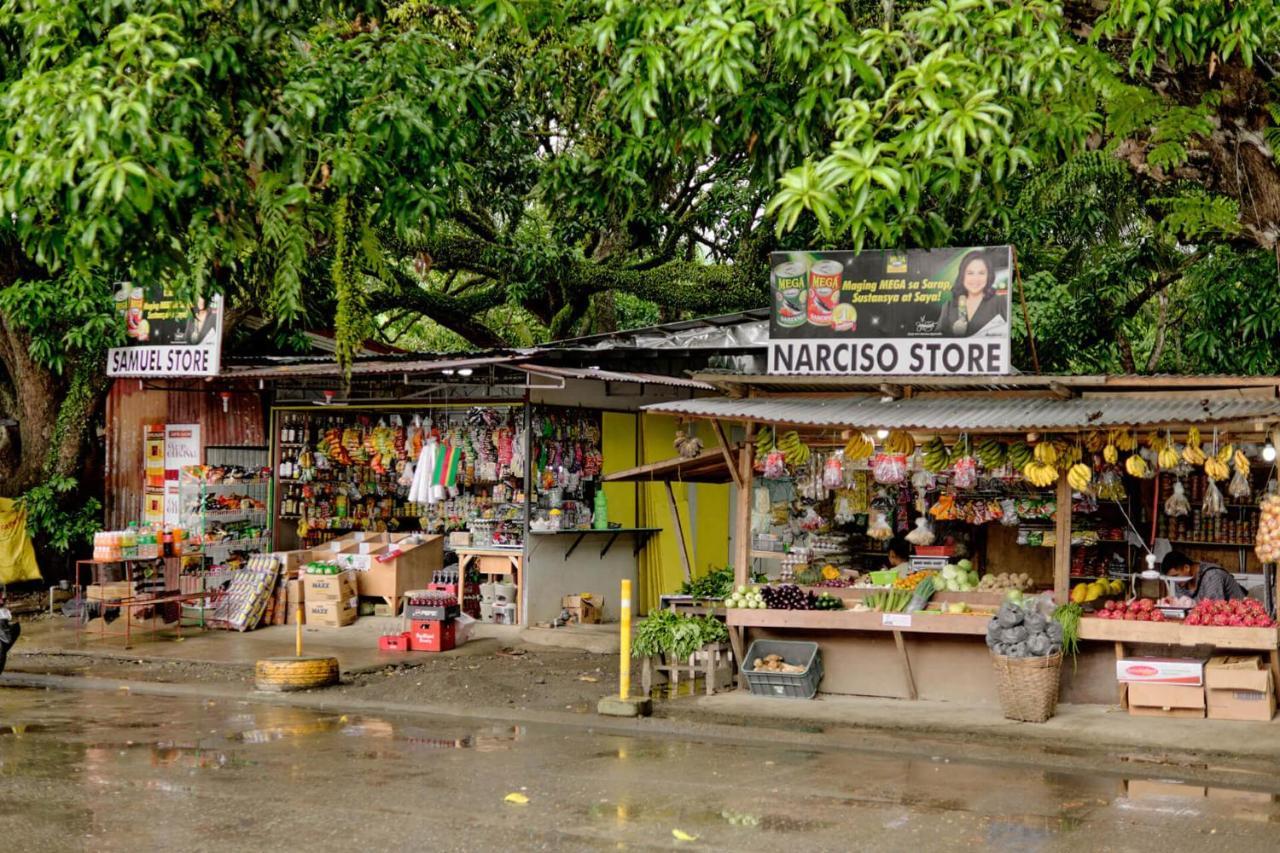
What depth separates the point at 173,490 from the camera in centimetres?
1959

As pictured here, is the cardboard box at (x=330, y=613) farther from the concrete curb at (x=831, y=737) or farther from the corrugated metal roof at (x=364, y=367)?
the concrete curb at (x=831, y=737)

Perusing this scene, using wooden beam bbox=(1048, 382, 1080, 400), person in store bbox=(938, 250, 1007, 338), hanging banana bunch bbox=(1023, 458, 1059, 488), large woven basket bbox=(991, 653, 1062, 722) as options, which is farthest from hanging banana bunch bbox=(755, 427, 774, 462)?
large woven basket bbox=(991, 653, 1062, 722)

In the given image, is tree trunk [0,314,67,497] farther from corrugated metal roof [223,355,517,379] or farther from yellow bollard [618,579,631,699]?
yellow bollard [618,579,631,699]

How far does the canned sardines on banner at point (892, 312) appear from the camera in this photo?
1241 centimetres

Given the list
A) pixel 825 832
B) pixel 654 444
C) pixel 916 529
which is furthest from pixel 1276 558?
pixel 654 444

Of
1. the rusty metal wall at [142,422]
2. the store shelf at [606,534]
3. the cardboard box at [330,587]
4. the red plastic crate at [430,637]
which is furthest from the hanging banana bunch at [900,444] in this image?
the rusty metal wall at [142,422]

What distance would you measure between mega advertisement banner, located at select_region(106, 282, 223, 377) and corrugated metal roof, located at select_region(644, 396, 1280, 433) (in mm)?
7156

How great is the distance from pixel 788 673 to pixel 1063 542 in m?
2.69

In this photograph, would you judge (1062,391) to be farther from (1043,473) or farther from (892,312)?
(892,312)

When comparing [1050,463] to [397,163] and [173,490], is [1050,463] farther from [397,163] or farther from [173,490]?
[173,490]

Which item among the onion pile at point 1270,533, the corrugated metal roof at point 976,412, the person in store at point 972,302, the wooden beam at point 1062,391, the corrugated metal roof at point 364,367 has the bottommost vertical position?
the onion pile at point 1270,533

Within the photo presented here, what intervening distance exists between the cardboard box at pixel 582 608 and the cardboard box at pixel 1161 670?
287 inches

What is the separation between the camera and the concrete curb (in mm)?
10164

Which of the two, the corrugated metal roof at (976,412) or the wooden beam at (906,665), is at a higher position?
the corrugated metal roof at (976,412)
